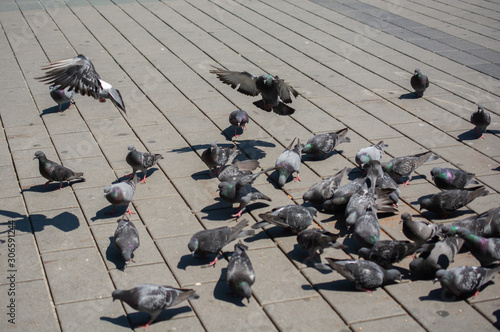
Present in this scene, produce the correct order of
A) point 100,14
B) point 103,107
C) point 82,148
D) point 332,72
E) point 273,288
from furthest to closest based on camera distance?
point 100,14
point 332,72
point 103,107
point 82,148
point 273,288

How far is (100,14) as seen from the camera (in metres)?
14.9

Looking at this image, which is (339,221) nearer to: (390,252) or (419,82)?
(390,252)

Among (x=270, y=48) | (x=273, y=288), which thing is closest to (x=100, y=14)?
(x=270, y=48)

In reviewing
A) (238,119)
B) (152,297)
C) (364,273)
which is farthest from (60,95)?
A: (364,273)

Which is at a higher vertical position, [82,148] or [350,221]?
[350,221]

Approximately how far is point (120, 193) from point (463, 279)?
397 centimetres

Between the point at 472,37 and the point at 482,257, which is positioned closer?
the point at 482,257

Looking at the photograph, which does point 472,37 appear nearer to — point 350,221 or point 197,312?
point 350,221

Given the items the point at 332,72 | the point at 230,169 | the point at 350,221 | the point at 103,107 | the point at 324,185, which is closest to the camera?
the point at 350,221

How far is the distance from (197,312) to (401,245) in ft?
7.36

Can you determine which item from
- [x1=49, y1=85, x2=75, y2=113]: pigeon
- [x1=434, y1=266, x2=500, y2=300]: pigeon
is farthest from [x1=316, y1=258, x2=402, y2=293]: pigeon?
[x1=49, y1=85, x2=75, y2=113]: pigeon

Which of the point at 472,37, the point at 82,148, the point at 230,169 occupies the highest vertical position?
the point at 472,37

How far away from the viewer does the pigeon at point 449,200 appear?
22.4ft

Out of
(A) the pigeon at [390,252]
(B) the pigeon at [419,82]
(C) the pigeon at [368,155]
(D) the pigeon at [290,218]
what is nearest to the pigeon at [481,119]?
(B) the pigeon at [419,82]
